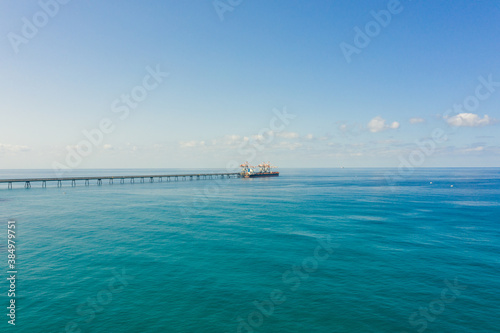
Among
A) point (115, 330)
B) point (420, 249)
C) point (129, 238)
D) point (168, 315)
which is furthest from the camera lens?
point (129, 238)

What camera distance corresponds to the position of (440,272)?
27562 mm

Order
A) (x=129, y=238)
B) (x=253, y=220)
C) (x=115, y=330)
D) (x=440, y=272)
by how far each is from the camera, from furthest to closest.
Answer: (x=253, y=220), (x=129, y=238), (x=440, y=272), (x=115, y=330)

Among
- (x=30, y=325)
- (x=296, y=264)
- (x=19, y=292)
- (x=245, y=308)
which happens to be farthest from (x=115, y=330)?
(x=296, y=264)

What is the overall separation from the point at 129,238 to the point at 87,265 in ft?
34.8

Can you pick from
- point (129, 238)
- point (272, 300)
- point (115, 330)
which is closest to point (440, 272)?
point (272, 300)

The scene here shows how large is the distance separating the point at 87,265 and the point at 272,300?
21806mm

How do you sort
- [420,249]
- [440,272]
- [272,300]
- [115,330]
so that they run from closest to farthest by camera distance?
[115,330]
[272,300]
[440,272]
[420,249]

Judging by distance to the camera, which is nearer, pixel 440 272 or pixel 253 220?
pixel 440 272

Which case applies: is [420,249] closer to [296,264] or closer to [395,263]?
[395,263]

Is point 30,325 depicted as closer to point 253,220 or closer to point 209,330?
point 209,330

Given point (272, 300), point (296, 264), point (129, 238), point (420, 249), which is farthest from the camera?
point (129, 238)

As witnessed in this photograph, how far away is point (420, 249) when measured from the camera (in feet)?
114

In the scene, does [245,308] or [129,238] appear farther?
[129,238]

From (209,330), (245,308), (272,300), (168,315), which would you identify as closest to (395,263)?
(272,300)
